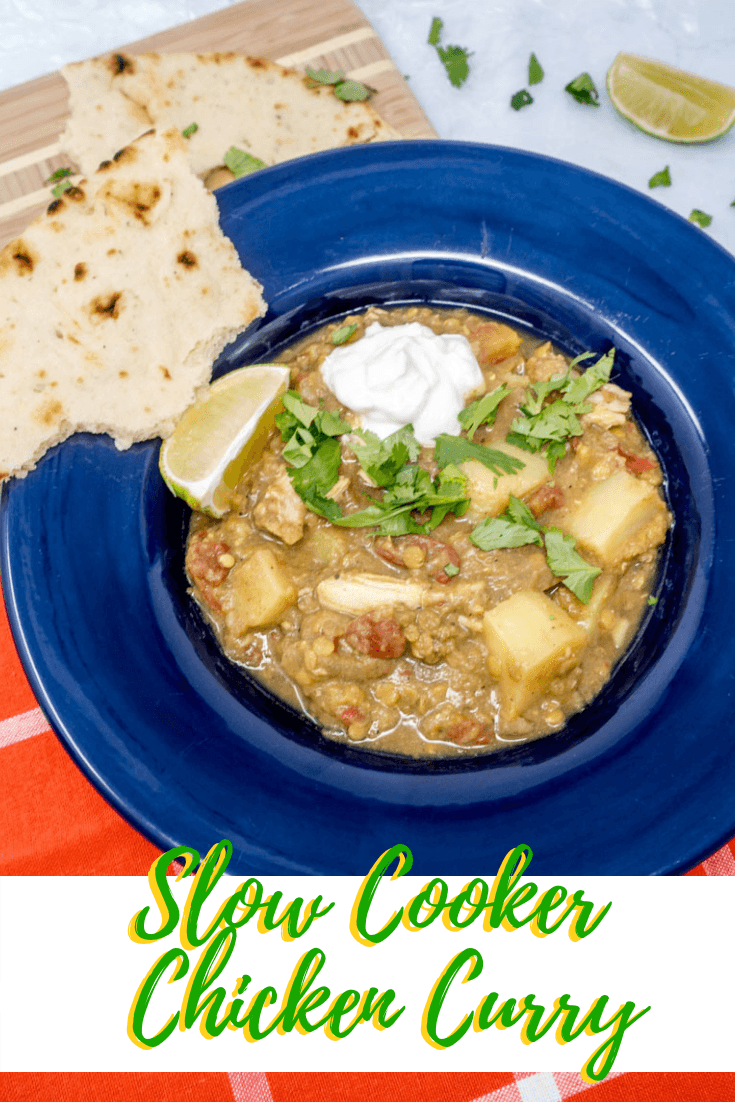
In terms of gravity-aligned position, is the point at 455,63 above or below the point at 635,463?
above

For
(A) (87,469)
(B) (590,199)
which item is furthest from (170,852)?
(B) (590,199)

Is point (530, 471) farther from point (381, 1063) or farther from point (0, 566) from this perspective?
point (381, 1063)

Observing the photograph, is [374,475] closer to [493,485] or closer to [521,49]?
[493,485]

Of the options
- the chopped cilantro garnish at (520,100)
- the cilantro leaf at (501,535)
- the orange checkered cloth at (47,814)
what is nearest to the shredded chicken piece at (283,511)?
the cilantro leaf at (501,535)

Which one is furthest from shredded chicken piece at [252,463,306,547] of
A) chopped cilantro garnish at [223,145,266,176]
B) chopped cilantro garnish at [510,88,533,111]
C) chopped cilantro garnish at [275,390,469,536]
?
chopped cilantro garnish at [510,88,533,111]

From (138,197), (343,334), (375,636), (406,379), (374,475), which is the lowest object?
(375,636)

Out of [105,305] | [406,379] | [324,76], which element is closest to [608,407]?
[406,379]
